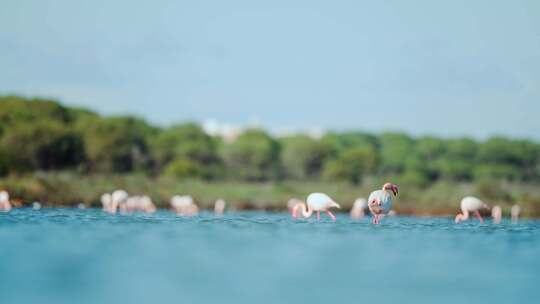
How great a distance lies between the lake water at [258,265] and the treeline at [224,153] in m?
37.1

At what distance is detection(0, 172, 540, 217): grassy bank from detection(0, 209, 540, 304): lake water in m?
19.1

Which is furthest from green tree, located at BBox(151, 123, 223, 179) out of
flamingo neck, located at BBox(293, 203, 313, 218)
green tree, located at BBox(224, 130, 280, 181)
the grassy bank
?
flamingo neck, located at BBox(293, 203, 313, 218)

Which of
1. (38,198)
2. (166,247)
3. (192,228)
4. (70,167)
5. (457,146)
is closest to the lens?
(166,247)

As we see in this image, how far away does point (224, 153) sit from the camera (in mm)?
82500

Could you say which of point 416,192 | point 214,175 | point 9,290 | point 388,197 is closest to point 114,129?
point 214,175

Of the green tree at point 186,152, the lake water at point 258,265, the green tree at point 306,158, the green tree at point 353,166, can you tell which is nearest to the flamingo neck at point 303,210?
the lake water at point 258,265

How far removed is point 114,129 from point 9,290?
59.9 m

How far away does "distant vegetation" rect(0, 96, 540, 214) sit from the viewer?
6394 centimetres

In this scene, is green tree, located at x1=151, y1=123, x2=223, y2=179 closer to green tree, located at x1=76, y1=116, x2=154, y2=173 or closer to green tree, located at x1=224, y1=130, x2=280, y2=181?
green tree, located at x1=76, y1=116, x2=154, y2=173

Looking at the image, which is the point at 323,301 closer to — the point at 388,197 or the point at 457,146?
the point at 388,197

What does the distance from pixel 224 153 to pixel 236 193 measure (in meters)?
35.1

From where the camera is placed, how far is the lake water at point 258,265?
438 inches

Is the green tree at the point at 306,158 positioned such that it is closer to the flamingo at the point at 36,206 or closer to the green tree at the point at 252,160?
the green tree at the point at 252,160

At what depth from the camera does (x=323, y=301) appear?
10641 mm
